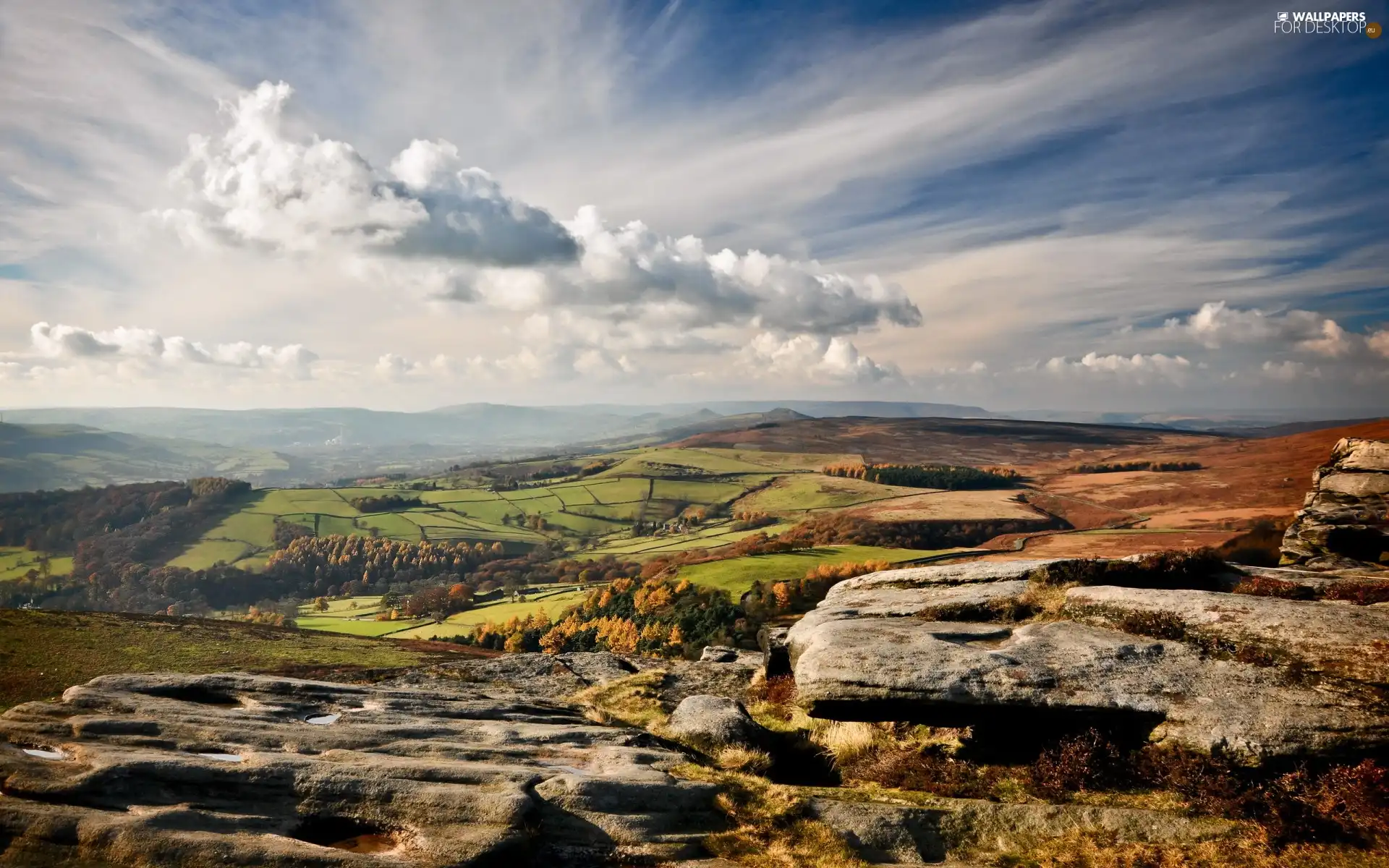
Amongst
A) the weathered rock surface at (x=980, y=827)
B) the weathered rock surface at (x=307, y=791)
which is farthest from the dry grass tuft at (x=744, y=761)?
the weathered rock surface at (x=980, y=827)

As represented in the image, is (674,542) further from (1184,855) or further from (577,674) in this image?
(1184,855)

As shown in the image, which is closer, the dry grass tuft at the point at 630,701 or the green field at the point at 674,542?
the dry grass tuft at the point at 630,701

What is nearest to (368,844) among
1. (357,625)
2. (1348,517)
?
(1348,517)

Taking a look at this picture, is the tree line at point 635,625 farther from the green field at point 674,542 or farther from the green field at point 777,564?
the green field at point 674,542

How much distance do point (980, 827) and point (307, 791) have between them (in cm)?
1491

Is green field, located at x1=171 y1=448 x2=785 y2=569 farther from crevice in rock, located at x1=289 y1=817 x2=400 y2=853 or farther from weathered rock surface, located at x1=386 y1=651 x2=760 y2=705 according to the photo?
crevice in rock, located at x1=289 y1=817 x2=400 y2=853

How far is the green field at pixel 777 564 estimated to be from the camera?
76.4 metres

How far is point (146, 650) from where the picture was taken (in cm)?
3080

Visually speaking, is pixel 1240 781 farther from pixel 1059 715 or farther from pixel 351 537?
pixel 351 537

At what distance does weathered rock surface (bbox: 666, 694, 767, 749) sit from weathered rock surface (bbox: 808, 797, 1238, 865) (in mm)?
4281

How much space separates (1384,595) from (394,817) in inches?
1066

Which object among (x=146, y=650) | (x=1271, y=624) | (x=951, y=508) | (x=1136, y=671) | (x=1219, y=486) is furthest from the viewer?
(x=951, y=508)

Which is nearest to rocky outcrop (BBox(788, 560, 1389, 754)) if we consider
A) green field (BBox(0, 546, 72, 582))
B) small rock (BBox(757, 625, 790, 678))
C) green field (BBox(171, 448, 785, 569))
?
small rock (BBox(757, 625, 790, 678))

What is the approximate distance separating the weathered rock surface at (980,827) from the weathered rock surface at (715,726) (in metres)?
4.28
